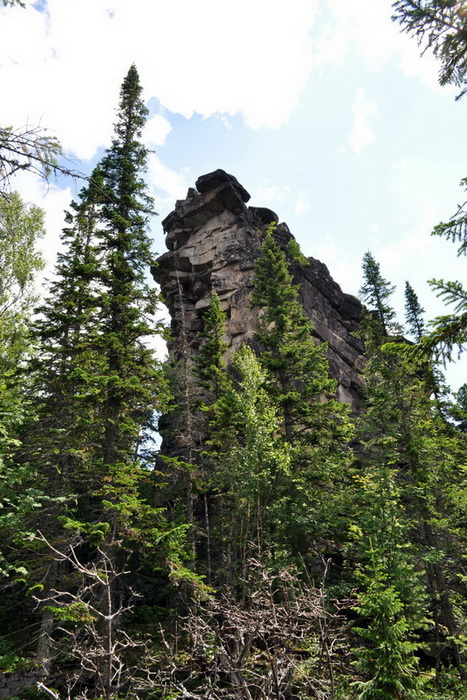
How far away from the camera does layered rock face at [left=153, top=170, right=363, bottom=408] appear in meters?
34.9

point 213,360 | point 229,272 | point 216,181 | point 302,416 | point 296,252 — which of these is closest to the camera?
point 302,416

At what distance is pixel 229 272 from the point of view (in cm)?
3572

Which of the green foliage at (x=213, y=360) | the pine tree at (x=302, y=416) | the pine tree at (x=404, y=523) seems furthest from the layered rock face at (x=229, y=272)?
the pine tree at (x=404, y=523)

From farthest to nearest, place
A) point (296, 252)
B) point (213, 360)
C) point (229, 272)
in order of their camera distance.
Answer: point (296, 252) < point (229, 272) < point (213, 360)

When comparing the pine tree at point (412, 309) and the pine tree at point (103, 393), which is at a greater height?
the pine tree at point (412, 309)

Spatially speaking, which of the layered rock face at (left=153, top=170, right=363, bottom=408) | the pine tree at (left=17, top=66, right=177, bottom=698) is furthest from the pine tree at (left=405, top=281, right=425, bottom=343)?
the pine tree at (left=17, top=66, right=177, bottom=698)

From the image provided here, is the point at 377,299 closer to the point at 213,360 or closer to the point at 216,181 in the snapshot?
the point at 213,360

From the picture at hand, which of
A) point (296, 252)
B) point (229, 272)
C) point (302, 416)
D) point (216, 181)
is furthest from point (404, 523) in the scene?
point (216, 181)

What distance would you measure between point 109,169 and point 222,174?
25.8 m

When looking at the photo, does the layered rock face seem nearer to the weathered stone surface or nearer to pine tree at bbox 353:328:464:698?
the weathered stone surface

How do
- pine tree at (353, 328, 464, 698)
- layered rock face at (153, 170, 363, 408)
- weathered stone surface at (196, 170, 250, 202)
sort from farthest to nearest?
1. weathered stone surface at (196, 170, 250, 202)
2. layered rock face at (153, 170, 363, 408)
3. pine tree at (353, 328, 464, 698)

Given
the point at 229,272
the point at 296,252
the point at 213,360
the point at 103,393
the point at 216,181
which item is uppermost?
the point at 216,181

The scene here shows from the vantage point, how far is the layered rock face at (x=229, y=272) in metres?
34.9

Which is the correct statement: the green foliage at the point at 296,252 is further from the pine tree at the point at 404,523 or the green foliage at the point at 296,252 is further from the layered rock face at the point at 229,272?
the pine tree at the point at 404,523
